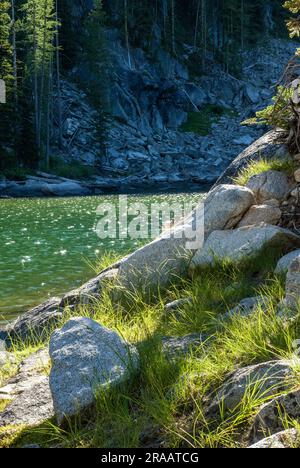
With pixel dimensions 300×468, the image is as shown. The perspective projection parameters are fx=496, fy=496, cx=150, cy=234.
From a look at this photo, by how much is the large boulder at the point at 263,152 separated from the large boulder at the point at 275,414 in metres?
6.31

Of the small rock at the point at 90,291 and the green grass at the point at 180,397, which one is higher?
the green grass at the point at 180,397

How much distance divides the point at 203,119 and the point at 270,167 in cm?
6539

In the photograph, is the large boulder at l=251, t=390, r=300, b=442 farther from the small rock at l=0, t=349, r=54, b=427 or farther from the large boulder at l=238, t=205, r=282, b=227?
the large boulder at l=238, t=205, r=282, b=227

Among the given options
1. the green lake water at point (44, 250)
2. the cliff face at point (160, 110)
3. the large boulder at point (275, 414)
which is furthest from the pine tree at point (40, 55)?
the large boulder at point (275, 414)

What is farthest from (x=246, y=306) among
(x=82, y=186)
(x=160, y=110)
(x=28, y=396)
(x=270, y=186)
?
(x=160, y=110)

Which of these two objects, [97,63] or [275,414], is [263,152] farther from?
[97,63]

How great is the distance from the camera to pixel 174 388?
157 inches

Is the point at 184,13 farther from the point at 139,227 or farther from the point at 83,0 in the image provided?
the point at 139,227

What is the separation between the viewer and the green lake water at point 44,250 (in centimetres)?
1231

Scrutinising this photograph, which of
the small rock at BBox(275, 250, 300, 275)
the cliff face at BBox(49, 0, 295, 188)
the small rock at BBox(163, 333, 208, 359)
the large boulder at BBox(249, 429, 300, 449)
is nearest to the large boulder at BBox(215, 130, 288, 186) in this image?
the small rock at BBox(275, 250, 300, 275)

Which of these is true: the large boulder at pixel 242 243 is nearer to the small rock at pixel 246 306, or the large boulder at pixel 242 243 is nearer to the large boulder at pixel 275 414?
the small rock at pixel 246 306

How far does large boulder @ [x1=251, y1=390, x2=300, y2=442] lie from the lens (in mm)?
3266

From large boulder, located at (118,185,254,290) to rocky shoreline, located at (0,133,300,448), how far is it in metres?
0.02

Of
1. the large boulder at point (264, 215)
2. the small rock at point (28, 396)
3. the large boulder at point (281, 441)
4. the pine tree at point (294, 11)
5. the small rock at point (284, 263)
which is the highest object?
the pine tree at point (294, 11)
